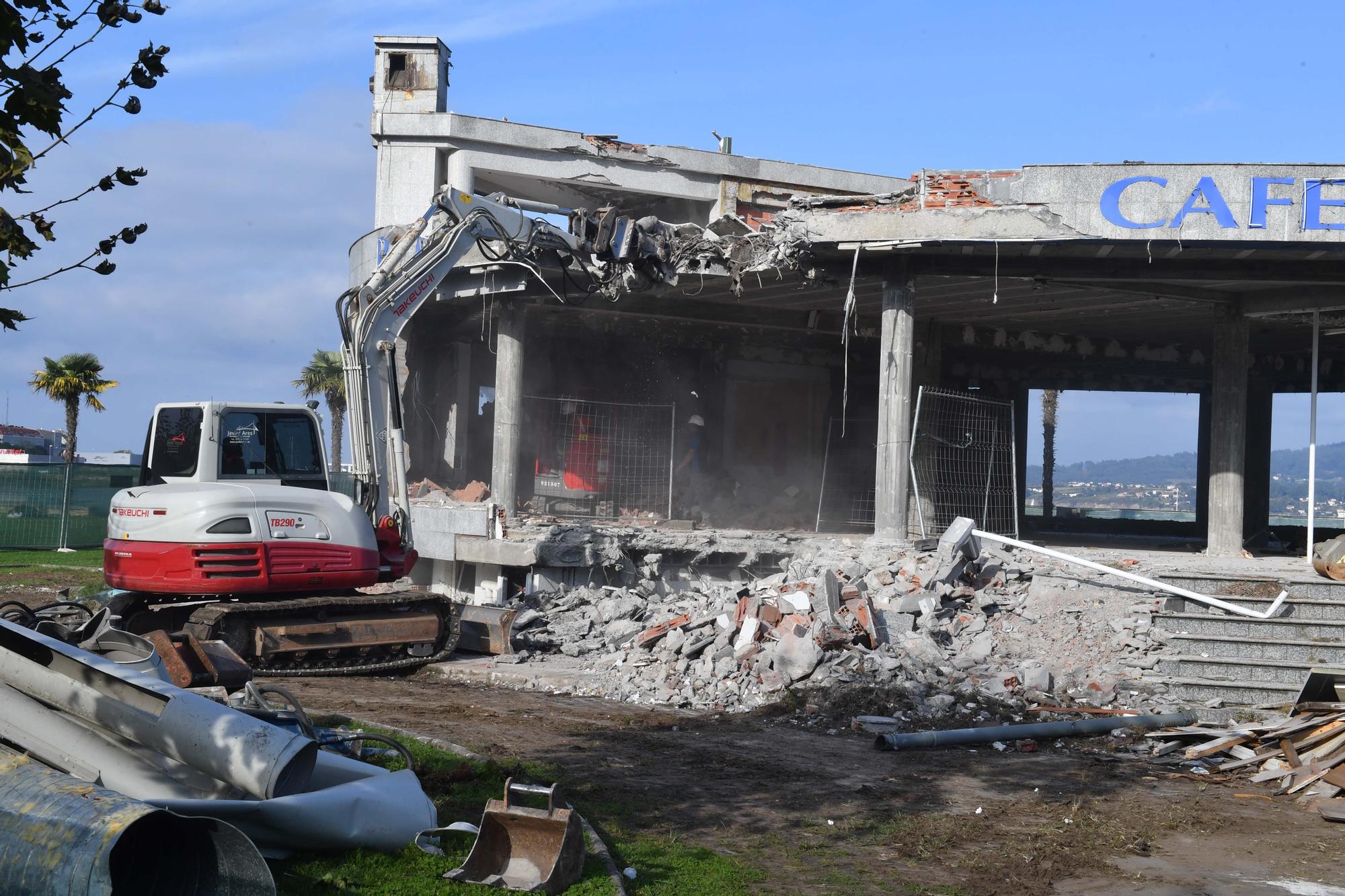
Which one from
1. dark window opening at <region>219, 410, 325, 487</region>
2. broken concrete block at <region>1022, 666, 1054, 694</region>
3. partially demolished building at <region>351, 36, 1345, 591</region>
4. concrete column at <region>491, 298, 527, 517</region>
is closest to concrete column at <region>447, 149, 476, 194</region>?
partially demolished building at <region>351, 36, 1345, 591</region>

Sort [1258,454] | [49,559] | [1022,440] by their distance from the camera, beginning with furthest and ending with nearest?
[1022,440]
[1258,454]
[49,559]

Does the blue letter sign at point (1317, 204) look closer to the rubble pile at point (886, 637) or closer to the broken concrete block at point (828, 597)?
the rubble pile at point (886, 637)

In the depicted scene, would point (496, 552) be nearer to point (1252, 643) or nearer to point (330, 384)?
point (1252, 643)

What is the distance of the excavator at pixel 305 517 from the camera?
1102 centimetres

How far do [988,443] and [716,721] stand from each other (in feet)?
28.1

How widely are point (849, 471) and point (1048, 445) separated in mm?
20308

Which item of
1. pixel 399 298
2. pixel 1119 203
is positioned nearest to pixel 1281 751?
pixel 1119 203

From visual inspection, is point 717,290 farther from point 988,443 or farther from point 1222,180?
point 1222,180

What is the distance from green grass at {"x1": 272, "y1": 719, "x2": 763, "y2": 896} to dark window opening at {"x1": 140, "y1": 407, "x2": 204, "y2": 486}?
5.56m

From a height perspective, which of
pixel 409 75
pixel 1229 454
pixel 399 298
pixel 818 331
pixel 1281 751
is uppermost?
pixel 409 75

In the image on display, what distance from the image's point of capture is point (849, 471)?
81.4 ft

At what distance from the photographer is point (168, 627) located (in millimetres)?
11477

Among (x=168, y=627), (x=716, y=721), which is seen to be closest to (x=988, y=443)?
(x=716, y=721)

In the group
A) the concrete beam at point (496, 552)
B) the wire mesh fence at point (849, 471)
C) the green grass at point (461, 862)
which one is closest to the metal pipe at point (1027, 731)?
the green grass at point (461, 862)
